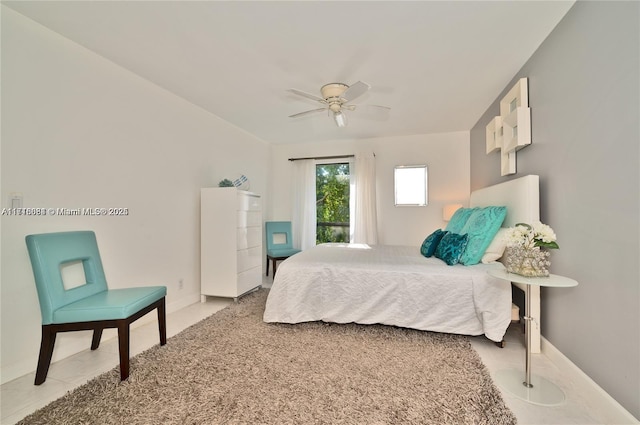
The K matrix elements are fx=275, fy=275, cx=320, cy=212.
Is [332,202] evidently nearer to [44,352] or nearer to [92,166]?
[92,166]

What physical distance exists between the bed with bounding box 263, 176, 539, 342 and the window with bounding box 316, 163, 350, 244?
2285 millimetres

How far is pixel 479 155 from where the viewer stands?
12.8ft

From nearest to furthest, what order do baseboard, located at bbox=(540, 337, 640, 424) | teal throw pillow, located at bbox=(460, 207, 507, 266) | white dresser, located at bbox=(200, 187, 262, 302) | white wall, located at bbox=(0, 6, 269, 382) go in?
baseboard, located at bbox=(540, 337, 640, 424) < white wall, located at bbox=(0, 6, 269, 382) < teal throw pillow, located at bbox=(460, 207, 507, 266) < white dresser, located at bbox=(200, 187, 262, 302)

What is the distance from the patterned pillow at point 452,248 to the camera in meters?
2.47

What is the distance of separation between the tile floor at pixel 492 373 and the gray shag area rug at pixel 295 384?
0.10 meters

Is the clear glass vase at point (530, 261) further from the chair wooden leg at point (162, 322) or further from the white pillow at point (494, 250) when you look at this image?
the chair wooden leg at point (162, 322)

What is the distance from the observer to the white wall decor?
2.35 meters

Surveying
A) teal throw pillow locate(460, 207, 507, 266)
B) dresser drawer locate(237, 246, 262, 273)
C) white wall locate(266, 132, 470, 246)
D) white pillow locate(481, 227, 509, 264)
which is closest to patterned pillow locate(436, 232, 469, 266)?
teal throw pillow locate(460, 207, 507, 266)

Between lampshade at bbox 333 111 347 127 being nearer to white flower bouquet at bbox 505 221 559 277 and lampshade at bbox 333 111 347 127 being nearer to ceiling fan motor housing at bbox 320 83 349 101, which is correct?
ceiling fan motor housing at bbox 320 83 349 101

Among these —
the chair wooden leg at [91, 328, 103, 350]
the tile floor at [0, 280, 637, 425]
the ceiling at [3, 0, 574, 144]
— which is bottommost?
the tile floor at [0, 280, 637, 425]

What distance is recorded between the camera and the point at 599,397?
4.93 feet

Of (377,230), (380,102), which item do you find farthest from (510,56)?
(377,230)

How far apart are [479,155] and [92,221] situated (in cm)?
455

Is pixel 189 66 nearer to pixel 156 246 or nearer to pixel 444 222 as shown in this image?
pixel 156 246
